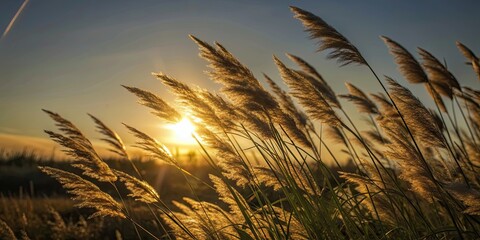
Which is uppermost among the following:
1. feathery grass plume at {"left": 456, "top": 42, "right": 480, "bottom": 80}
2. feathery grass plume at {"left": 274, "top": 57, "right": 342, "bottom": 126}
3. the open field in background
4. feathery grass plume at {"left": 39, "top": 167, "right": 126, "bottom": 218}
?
feathery grass plume at {"left": 456, "top": 42, "right": 480, "bottom": 80}

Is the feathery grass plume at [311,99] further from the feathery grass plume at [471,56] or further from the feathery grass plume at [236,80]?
the feathery grass plume at [471,56]

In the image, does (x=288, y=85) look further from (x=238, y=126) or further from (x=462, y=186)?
(x=462, y=186)

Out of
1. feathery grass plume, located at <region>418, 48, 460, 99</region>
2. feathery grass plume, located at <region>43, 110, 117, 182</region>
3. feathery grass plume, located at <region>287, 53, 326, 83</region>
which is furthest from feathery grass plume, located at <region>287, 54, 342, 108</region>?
feathery grass plume, located at <region>43, 110, 117, 182</region>

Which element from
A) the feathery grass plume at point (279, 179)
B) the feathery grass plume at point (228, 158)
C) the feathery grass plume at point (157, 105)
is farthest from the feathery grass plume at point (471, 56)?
the feathery grass plume at point (157, 105)

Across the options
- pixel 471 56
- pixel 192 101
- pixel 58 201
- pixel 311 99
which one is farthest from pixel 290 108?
pixel 58 201

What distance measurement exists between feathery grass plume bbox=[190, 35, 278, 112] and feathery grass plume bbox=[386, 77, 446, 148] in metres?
0.87

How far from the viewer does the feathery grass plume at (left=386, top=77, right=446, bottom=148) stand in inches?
106

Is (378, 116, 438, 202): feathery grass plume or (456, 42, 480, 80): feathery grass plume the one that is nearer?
(378, 116, 438, 202): feathery grass plume

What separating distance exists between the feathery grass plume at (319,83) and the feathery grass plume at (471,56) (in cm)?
174

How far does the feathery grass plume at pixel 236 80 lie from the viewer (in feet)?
8.95

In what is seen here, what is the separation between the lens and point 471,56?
15.0 feet

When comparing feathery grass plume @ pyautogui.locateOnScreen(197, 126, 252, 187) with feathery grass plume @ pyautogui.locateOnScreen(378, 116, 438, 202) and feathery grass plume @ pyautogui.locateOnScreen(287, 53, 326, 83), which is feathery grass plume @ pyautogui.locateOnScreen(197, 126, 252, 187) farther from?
feathery grass plume @ pyautogui.locateOnScreen(287, 53, 326, 83)

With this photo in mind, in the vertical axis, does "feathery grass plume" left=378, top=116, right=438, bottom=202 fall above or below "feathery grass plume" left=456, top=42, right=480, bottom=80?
below

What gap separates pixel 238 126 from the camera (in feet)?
10.4
